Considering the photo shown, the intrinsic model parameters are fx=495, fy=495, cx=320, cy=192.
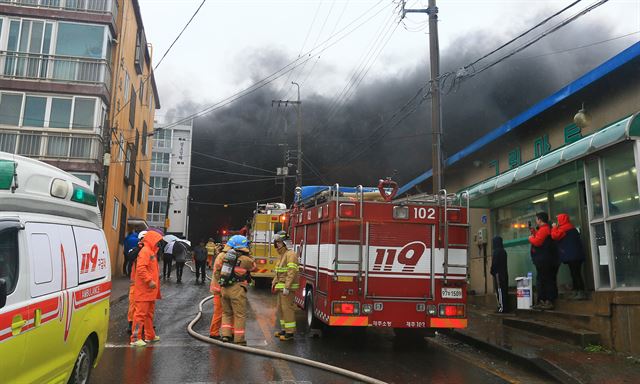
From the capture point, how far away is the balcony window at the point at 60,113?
64.5ft

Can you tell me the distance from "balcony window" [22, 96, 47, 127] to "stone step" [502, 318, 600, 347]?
18.6 meters

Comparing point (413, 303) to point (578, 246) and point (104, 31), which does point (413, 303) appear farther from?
point (104, 31)

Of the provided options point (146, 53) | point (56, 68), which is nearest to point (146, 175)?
point (146, 53)

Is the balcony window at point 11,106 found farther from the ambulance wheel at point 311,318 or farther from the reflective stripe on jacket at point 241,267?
the ambulance wheel at point 311,318

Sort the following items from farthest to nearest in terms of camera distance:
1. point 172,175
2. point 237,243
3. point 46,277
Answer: point 172,175 < point 237,243 < point 46,277

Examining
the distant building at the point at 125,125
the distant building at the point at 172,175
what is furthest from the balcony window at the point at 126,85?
the distant building at the point at 172,175

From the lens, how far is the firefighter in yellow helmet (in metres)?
8.00

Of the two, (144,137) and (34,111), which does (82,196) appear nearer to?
(34,111)

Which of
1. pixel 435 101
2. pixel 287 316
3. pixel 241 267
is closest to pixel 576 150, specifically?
pixel 435 101

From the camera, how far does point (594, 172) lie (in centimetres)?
797

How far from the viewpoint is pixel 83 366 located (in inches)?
183

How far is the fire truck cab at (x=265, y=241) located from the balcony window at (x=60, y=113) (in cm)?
897

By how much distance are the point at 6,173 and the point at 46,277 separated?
0.84 meters

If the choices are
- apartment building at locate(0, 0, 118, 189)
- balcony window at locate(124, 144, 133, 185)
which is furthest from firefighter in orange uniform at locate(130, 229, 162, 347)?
balcony window at locate(124, 144, 133, 185)
